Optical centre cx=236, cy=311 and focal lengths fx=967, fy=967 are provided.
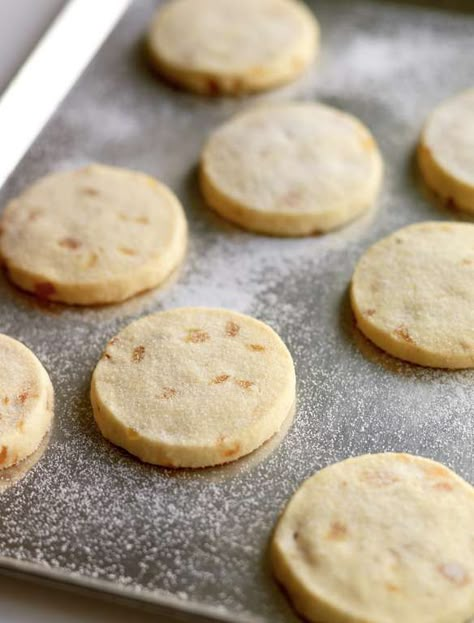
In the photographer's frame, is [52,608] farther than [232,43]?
No

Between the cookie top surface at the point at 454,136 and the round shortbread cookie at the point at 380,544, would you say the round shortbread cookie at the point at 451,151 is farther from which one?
the round shortbread cookie at the point at 380,544

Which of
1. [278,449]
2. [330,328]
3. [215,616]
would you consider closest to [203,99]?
[330,328]

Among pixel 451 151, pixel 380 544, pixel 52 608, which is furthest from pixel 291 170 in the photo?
pixel 52 608

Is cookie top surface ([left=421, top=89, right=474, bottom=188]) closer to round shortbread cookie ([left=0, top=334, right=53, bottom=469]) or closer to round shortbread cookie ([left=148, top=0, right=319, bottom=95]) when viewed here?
round shortbread cookie ([left=148, top=0, right=319, bottom=95])

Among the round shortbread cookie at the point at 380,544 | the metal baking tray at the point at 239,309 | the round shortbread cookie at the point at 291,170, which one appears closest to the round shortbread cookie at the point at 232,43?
the metal baking tray at the point at 239,309

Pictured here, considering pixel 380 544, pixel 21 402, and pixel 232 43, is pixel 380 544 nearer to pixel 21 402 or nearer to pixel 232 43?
pixel 21 402

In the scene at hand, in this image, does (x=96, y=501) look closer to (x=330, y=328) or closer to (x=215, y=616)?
(x=215, y=616)
